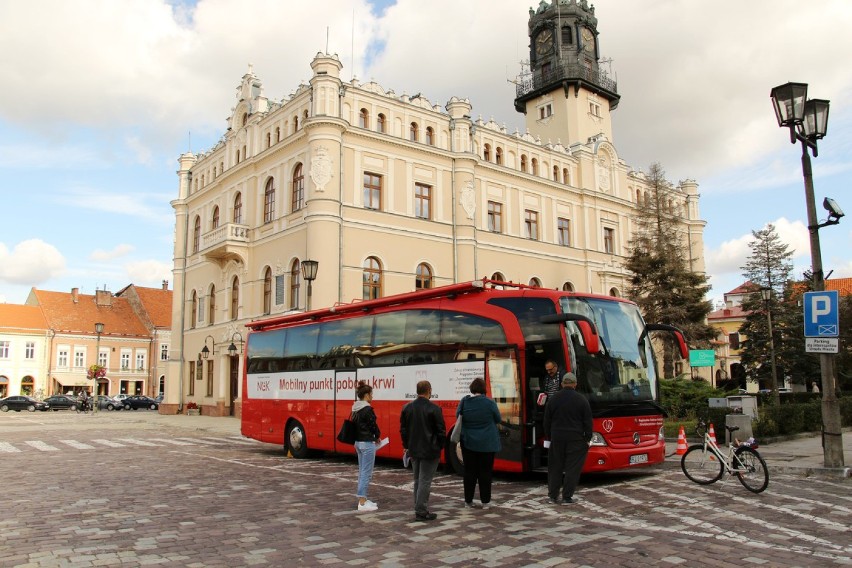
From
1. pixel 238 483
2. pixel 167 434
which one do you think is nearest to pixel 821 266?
pixel 238 483

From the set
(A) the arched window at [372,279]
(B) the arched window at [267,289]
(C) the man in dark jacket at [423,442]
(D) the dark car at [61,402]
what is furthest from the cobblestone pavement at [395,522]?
(D) the dark car at [61,402]

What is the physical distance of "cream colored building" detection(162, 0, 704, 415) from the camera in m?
32.5

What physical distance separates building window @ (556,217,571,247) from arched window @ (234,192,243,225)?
19.8 meters

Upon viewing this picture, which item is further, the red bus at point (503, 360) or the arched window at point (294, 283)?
the arched window at point (294, 283)

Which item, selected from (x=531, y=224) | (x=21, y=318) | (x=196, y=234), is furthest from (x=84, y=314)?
(x=531, y=224)

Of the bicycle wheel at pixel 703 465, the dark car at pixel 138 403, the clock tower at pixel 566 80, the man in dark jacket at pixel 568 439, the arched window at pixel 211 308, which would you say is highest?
the clock tower at pixel 566 80

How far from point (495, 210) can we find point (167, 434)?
21961 mm

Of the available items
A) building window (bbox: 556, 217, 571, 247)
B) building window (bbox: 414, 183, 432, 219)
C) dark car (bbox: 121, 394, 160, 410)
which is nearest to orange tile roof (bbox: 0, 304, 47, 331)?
dark car (bbox: 121, 394, 160, 410)

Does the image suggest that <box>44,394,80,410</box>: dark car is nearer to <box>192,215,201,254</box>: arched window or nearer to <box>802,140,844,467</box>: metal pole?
<box>192,215,201,254</box>: arched window

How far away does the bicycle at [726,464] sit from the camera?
10.6 m

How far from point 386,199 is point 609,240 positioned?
755 inches

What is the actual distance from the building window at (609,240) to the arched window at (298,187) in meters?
22.3

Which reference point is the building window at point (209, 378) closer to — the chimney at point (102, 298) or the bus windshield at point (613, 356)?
the bus windshield at point (613, 356)

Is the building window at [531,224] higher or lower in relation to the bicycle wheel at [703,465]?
higher
